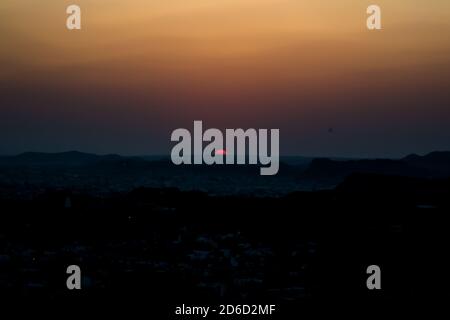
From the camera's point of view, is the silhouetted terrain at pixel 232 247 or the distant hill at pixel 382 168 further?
the distant hill at pixel 382 168

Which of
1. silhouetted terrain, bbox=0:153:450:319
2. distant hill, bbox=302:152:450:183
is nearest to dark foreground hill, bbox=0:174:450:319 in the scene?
silhouetted terrain, bbox=0:153:450:319

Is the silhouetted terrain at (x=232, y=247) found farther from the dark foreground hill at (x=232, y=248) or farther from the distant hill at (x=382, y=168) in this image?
the distant hill at (x=382, y=168)

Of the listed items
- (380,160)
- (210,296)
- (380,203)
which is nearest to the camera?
(210,296)

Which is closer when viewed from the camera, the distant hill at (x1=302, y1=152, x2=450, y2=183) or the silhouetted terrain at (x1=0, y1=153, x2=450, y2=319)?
the silhouetted terrain at (x1=0, y1=153, x2=450, y2=319)

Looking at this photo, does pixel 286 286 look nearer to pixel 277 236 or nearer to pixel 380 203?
pixel 277 236

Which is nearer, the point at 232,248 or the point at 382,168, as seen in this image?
the point at 232,248

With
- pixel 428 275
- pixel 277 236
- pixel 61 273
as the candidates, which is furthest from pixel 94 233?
pixel 428 275

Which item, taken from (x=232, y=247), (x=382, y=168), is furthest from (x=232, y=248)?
(x=382, y=168)

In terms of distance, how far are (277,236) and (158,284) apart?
13.9 m

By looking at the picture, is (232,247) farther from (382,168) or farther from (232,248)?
(382,168)

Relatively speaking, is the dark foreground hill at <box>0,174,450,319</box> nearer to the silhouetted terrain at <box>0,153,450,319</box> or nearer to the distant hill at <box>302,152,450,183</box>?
the silhouetted terrain at <box>0,153,450,319</box>

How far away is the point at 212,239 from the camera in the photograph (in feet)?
123

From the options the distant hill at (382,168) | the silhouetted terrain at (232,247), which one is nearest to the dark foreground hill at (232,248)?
the silhouetted terrain at (232,247)

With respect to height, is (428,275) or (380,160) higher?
(380,160)
